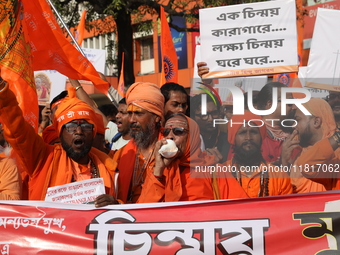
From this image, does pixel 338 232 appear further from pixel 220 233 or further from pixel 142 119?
pixel 142 119

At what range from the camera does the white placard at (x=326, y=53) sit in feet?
15.8

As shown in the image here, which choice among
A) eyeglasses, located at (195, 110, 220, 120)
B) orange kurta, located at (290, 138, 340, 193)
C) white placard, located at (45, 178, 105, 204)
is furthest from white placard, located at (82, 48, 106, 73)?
orange kurta, located at (290, 138, 340, 193)

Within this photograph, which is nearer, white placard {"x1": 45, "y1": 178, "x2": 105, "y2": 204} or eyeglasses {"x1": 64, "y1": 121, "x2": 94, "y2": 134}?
white placard {"x1": 45, "y1": 178, "x2": 105, "y2": 204}

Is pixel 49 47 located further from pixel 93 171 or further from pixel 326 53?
pixel 326 53

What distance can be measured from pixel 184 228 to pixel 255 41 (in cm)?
190

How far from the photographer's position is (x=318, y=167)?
3.77 meters

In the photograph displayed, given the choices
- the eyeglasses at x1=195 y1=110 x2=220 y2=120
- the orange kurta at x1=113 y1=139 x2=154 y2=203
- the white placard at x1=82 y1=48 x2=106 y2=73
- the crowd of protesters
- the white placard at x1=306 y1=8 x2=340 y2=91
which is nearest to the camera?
the crowd of protesters

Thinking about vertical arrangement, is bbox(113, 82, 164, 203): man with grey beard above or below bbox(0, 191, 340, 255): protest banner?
above

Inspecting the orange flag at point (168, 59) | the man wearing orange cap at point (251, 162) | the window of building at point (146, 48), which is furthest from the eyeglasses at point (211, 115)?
the window of building at point (146, 48)

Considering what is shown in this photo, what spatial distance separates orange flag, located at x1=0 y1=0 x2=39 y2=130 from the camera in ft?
14.1

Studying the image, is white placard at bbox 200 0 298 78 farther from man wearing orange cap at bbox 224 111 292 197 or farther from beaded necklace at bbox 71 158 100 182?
beaded necklace at bbox 71 158 100 182

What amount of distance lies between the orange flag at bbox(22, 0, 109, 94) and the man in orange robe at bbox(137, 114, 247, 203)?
140 cm

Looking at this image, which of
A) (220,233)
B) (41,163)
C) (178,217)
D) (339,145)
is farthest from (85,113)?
(339,145)

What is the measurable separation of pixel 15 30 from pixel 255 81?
2.04m
